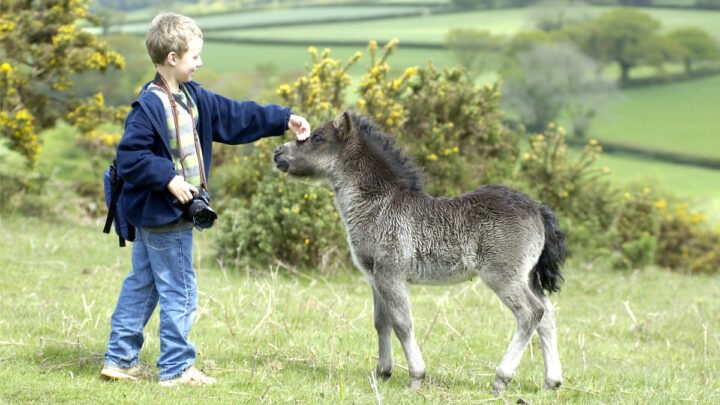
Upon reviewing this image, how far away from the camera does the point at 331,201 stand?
40.6 ft

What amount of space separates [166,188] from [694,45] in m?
49.3

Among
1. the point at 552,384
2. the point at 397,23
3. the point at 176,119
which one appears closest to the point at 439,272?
the point at 552,384

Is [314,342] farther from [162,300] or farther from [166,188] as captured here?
[166,188]

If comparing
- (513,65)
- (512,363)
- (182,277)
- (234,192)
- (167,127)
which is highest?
(167,127)

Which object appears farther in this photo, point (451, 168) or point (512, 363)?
point (451, 168)

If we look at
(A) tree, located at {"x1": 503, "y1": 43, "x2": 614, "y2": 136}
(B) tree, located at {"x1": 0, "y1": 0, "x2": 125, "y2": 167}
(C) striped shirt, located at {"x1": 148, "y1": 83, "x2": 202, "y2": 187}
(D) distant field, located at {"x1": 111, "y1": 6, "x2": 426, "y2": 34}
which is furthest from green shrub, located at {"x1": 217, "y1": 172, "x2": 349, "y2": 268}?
(D) distant field, located at {"x1": 111, "y1": 6, "x2": 426, "y2": 34}

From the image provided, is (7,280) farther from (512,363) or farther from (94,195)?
(94,195)

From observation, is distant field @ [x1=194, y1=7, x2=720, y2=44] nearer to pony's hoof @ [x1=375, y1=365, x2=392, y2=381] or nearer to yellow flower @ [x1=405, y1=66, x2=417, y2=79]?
yellow flower @ [x1=405, y1=66, x2=417, y2=79]

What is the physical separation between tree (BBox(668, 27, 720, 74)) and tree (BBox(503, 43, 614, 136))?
6.41m

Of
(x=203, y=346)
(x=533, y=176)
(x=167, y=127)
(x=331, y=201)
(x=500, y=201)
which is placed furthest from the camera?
(x=533, y=176)

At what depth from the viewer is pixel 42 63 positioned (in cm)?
1509

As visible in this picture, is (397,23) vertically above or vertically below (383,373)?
below

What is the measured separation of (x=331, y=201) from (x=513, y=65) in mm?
32553

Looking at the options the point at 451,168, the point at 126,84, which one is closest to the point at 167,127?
the point at 451,168
